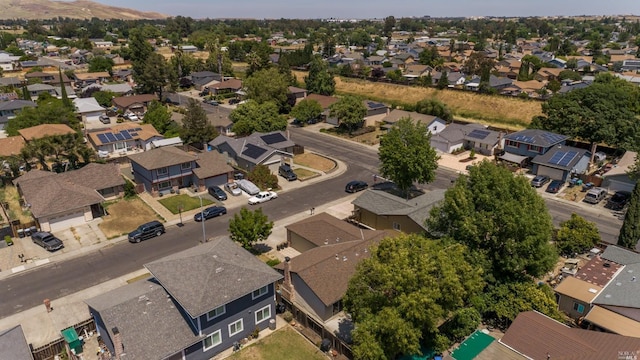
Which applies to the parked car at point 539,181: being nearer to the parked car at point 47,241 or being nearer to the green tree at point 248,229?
the green tree at point 248,229

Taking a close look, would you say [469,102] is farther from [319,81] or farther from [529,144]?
[529,144]

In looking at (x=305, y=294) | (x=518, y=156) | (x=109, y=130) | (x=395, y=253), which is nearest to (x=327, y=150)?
(x=518, y=156)

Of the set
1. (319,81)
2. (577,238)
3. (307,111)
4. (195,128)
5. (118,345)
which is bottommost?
(577,238)

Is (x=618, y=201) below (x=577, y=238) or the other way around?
below

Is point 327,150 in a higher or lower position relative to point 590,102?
lower

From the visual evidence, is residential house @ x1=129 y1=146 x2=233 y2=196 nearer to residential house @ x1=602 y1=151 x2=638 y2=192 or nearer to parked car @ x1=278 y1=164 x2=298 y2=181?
parked car @ x1=278 y1=164 x2=298 y2=181

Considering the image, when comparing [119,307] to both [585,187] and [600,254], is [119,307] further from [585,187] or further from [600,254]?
[585,187]

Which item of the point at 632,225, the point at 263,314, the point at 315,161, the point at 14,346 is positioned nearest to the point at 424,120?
the point at 315,161
